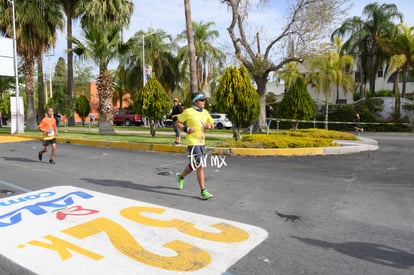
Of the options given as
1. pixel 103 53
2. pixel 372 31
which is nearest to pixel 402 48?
pixel 372 31

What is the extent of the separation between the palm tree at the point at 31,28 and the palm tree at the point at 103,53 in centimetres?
475

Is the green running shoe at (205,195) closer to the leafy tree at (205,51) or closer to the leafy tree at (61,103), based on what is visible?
the leafy tree at (61,103)

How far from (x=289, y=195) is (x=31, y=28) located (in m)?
19.4

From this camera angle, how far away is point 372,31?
2988cm

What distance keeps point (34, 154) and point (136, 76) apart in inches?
1040

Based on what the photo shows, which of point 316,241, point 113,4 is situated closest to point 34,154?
point 316,241

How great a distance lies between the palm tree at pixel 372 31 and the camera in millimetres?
29109

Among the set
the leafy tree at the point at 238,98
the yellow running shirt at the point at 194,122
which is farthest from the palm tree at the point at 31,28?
the yellow running shirt at the point at 194,122

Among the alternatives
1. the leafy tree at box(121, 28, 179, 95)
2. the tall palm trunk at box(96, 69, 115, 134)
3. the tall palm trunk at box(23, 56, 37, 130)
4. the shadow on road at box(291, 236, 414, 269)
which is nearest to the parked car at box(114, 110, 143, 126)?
the leafy tree at box(121, 28, 179, 95)

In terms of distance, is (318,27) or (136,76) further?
(136,76)

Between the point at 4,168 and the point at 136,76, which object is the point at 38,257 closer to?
the point at 4,168

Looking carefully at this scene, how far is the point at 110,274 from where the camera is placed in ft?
9.86

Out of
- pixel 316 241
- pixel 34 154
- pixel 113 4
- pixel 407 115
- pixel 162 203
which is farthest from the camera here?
pixel 407 115

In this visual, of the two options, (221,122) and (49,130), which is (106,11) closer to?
(221,122)
